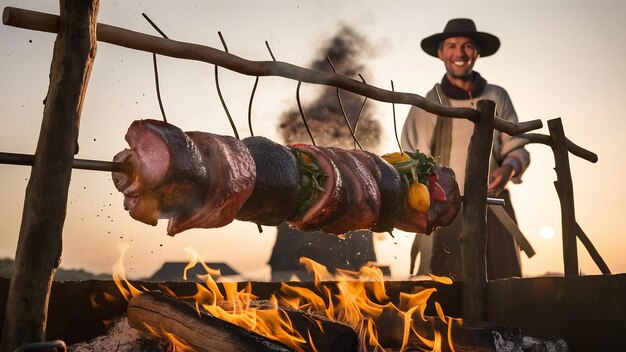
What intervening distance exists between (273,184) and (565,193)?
3281mm

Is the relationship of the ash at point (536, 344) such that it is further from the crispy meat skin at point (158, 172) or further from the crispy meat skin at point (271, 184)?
the crispy meat skin at point (158, 172)

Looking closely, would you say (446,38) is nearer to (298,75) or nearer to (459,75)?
(459,75)

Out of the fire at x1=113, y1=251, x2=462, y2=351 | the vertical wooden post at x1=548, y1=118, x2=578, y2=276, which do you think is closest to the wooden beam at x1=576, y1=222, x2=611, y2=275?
the vertical wooden post at x1=548, y1=118, x2=578, y2=276

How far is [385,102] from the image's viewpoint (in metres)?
4.66

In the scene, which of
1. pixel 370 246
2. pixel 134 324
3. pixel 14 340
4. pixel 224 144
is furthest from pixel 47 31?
pixel 370 246

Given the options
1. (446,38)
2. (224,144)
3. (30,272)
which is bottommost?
(30,272)

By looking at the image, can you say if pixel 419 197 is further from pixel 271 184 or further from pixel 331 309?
pixel 271 184

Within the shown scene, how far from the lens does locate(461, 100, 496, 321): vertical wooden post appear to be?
16.5 feet

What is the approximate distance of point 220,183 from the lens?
3455mm

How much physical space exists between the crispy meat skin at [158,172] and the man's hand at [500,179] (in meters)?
5.45

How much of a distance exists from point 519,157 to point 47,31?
6.36m

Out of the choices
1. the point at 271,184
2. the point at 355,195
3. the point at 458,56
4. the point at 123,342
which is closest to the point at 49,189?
the point at 271,184

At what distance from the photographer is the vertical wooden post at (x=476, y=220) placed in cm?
502

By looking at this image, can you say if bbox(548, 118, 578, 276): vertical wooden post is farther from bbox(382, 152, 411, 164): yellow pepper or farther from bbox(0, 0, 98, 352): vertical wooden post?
bbox(0, 0, 98, 352): vertical wooden post
